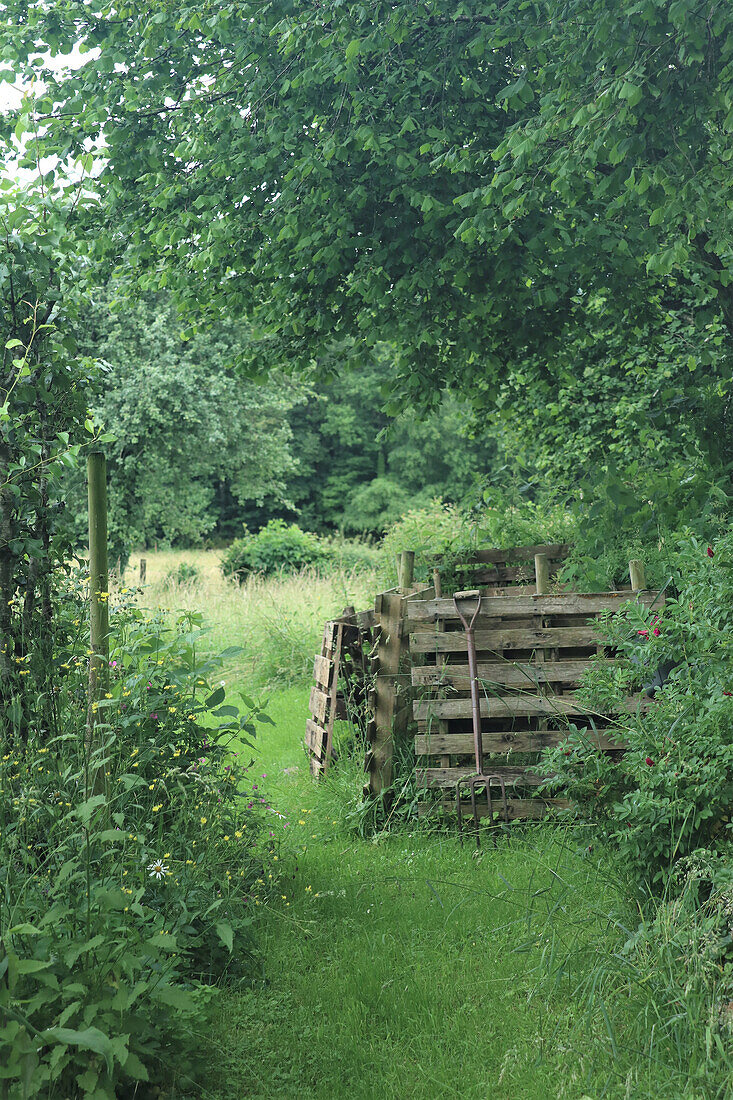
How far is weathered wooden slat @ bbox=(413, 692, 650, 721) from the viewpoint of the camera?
5.87 metres

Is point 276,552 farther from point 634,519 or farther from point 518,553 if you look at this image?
point 634,519

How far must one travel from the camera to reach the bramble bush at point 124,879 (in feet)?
8.88

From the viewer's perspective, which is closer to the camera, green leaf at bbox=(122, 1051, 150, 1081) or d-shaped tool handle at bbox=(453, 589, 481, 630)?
green leaf at bbox=(122, 1051, 150, 1081)

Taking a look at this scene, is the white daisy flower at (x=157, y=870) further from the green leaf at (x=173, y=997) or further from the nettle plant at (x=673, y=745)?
the nettle plant at (x=673, y=745)

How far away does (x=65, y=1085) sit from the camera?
2783 mm

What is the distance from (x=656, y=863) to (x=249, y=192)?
5684 mm

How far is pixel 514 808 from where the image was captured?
593cm

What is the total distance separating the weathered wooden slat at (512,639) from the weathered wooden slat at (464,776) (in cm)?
80

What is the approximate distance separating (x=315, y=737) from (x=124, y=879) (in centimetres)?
404

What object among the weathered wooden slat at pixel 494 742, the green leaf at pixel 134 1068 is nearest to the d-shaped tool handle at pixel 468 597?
the weathered wooden slat at pixel 494 742

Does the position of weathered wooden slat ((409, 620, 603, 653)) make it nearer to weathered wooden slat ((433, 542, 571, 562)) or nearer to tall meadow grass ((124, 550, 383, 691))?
weathered wooden slat ((433, 542, 571, 562))

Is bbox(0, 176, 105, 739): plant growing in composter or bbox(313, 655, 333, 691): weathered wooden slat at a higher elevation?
bbox(0, 176, 105, 739): plant growing in composter

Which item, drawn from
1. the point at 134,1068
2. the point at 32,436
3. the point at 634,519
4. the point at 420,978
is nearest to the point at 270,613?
the point at 634,519

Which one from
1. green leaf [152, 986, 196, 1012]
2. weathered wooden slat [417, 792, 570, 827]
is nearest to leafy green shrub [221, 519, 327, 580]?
weathered wooden slat [417, 792, 570, 827]
